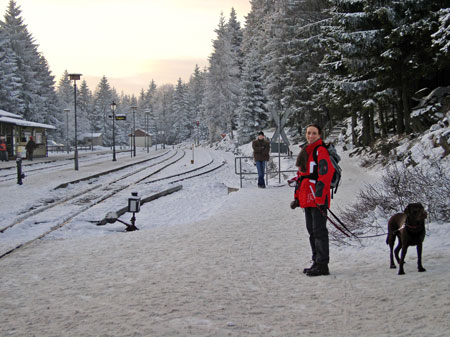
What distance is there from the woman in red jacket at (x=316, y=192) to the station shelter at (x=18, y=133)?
2939cm

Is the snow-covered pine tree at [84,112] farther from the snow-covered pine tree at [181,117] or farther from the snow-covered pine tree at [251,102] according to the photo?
the snow-covered pine tree at [251,102]

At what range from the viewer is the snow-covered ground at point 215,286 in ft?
11.1

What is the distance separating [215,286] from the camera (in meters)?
4.49

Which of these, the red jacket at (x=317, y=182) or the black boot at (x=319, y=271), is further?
the black boot at (x=319, y=271)

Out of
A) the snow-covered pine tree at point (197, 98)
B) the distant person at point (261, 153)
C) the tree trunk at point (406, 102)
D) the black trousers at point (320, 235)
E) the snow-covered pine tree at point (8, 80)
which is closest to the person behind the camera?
the black trousers at point (320, 235)

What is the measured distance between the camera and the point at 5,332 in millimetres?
3350

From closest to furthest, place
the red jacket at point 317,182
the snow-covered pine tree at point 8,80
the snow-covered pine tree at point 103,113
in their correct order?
the red jacket at point 317,182 → the snow-covered pine tree at point 8,80 → the snow-covered pine tree at point 103,113

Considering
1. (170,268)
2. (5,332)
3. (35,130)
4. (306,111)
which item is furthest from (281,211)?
(35,130)

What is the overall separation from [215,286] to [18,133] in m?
35.5

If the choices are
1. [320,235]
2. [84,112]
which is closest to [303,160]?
[320,235]

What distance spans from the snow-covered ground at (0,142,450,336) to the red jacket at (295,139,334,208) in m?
0.92

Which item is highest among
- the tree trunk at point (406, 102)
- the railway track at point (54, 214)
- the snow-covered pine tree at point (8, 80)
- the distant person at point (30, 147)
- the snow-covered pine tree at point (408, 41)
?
the snow-covered pine tree at point (8, 80)

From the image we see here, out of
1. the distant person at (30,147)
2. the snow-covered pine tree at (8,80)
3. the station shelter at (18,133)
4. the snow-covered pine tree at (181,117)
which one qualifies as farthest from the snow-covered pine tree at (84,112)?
the distant person at (30,147)

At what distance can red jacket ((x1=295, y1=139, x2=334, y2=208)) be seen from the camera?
465 cm
